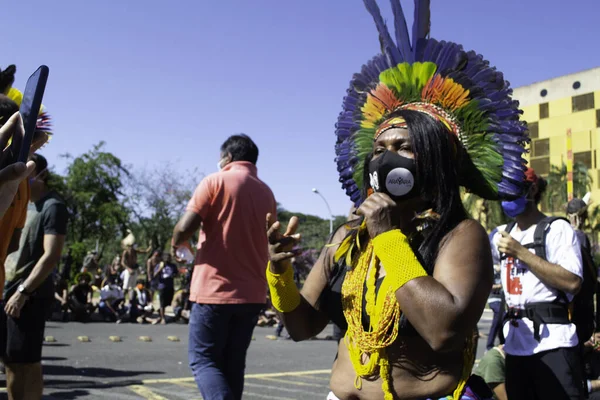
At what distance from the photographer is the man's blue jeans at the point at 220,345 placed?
4273 mm

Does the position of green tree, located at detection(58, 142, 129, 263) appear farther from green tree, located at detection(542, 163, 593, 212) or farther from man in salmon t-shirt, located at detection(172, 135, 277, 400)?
man in salmon t-shirt, located at detection(172, 135, 277, 400)

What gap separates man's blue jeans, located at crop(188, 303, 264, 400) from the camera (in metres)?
4.27

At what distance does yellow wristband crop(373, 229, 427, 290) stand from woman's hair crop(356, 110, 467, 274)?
15 centimetres

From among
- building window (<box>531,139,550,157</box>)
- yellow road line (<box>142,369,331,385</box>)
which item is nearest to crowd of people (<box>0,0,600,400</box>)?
yellow road line (<box>142,369,331,385</box>)

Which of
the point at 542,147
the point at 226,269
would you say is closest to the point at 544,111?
the point at 542,147

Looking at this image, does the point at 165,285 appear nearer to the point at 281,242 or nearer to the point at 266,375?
the point at 266,375

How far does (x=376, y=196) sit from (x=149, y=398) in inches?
175

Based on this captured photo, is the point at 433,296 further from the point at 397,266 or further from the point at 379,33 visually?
the point at 379,33

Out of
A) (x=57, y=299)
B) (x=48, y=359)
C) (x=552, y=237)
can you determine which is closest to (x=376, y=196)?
(x=552, y=237)

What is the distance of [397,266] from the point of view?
85.8 inches

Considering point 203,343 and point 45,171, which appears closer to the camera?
point 203,343

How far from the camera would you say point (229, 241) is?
4715 mm

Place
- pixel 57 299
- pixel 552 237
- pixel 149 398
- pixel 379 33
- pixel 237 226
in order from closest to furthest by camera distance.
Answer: pixel 379 33 < pixel 552 237 < pixel 237 226 < pixel 149 398 < pixel 57 299

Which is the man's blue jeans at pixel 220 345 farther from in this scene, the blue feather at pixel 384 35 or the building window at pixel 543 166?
the building window at pixel 543 166
